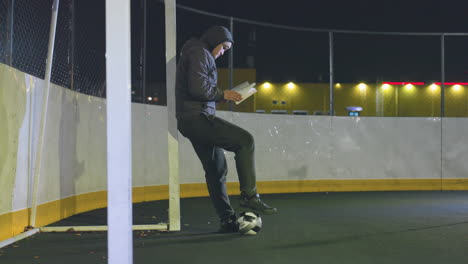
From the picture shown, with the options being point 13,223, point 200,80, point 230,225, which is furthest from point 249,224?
point 13,223

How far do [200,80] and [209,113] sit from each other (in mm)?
327

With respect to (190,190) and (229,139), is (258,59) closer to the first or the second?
(190,190)

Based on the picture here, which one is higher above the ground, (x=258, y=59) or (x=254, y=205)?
(x=258, y=59)

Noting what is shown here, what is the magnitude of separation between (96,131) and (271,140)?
154 inches

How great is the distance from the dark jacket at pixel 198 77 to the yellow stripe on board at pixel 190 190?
171 cm

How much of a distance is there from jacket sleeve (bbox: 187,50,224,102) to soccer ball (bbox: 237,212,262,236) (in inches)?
43.2

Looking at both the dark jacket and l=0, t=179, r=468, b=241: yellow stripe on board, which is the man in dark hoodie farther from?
l=0, t=179, r=468, b=241: yellow stripe on board

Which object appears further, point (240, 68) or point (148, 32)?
point (240, 68)

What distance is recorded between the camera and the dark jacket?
4.23 meters

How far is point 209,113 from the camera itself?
14.4 feet

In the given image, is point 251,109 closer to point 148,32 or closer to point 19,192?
point 148,32

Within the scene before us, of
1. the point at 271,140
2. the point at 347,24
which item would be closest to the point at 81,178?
the point at 271,140

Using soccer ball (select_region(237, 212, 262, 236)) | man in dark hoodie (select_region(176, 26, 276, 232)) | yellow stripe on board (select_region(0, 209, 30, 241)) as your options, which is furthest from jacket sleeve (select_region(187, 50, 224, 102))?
yellow stripe on board (select_region(0, 209, 30, 241))

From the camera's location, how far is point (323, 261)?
3447 millimetres
